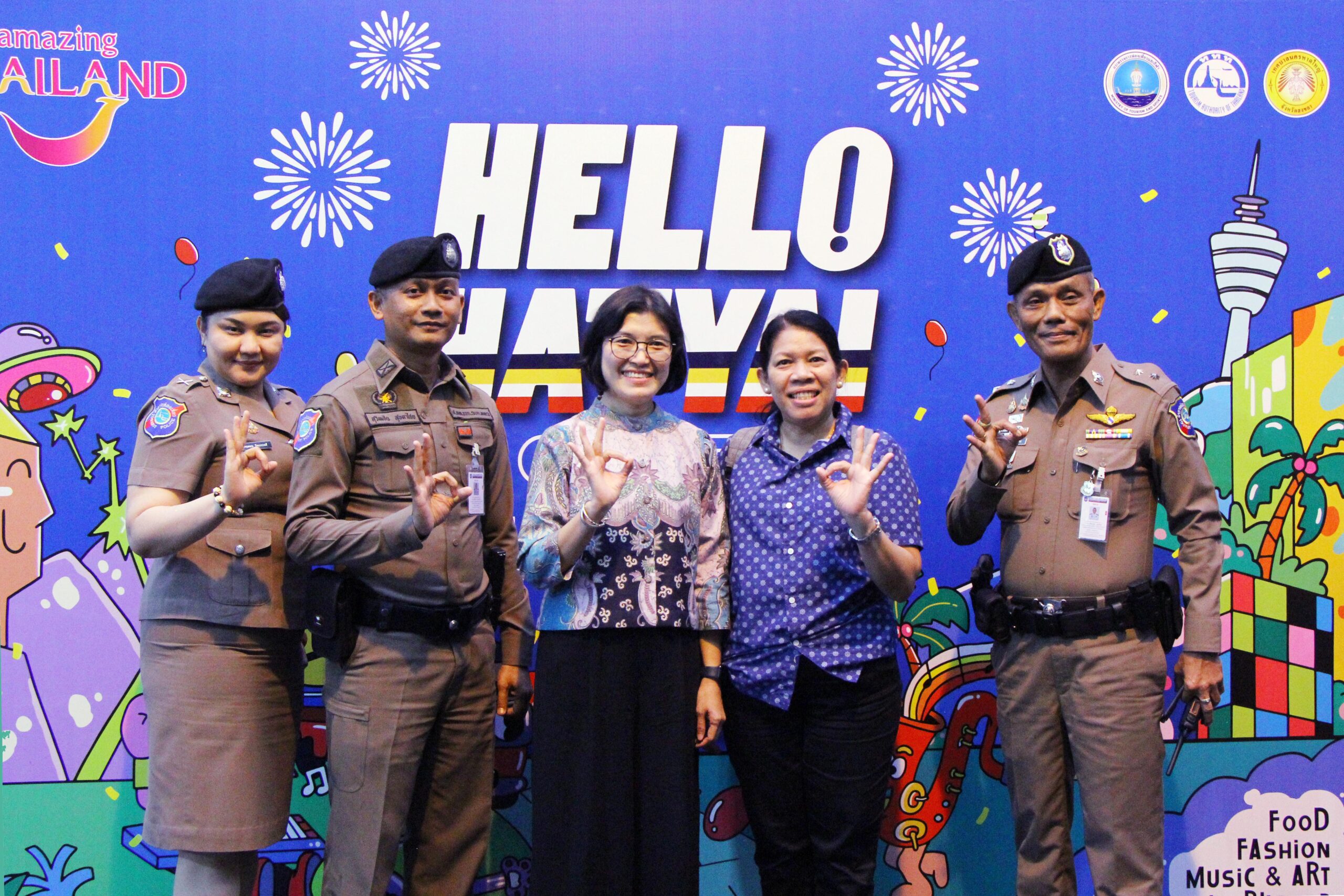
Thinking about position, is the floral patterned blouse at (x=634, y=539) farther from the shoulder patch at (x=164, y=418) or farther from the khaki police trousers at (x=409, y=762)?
the shoulder patch at (x=164, y=418)

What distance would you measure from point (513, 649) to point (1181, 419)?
2047mm

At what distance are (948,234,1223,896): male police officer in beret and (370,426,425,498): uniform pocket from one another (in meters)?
1.53

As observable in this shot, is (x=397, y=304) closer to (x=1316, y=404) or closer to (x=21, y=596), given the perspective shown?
(x=21, y=596)

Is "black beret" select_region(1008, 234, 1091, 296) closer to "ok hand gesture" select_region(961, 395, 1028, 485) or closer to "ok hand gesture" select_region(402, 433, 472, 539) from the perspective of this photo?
"ok hand gesture" select_region(961, 395, 1028, 485)

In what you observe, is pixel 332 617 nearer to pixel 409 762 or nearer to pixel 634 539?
pixel 409 762

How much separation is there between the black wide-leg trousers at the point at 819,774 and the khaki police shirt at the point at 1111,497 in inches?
21.0

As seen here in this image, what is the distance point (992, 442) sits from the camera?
274 centimetres

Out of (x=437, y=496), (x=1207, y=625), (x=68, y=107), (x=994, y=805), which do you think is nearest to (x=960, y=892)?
(x=994, y=805)

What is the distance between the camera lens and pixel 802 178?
3504mm

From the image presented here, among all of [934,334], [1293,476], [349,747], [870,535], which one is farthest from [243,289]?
[1293,476]

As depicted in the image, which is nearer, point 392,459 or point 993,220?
point 392,459

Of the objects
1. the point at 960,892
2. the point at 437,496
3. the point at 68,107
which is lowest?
the point at 960,892

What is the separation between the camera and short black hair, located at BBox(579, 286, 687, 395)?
9.00 feet

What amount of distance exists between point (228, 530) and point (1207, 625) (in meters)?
2.70
